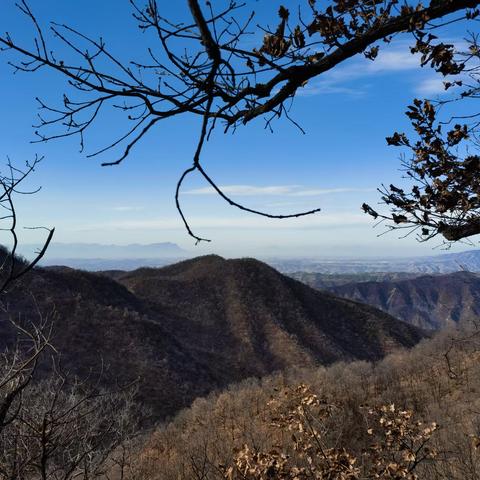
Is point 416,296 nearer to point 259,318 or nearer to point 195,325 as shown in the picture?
point 259,318

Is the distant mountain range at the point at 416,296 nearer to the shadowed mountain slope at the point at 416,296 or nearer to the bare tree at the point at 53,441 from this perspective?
the shadowed mountain slope at the point at 416,296

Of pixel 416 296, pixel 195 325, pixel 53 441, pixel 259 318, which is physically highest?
pixel 53 441

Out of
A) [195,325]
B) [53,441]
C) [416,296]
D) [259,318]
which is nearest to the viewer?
[53,441]

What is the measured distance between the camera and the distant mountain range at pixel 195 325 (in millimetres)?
39031

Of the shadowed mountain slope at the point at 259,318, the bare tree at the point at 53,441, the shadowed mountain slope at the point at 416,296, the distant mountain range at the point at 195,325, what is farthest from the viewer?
the shadowed mountain slope at the point at 416,296

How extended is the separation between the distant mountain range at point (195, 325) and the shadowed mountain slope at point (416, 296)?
105m

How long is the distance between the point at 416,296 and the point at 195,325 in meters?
154

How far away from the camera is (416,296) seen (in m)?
190

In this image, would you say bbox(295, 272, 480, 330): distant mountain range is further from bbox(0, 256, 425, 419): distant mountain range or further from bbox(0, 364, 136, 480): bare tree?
bbox(0, 364, 136, 480): bare tree

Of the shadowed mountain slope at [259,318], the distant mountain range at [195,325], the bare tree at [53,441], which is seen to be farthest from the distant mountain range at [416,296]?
the bare tree at [53,441]

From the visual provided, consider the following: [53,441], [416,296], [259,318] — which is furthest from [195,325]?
[416,296]

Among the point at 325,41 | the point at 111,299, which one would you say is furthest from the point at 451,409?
the point at 111,299

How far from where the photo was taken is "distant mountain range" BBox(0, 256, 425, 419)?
1537 inches

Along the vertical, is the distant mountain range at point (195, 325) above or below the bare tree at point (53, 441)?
below
